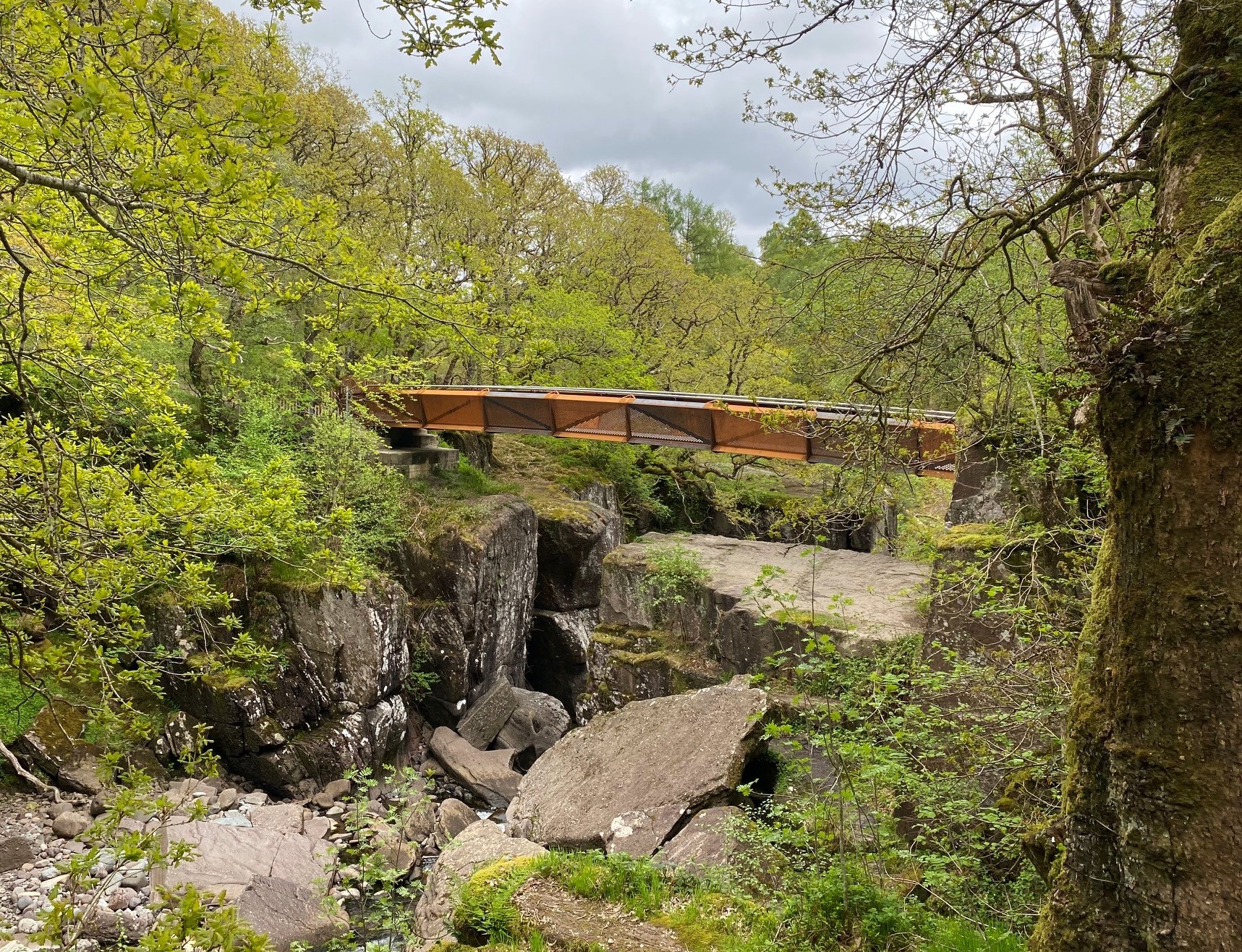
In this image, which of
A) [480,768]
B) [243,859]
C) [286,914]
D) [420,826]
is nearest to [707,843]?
→ [286,914]

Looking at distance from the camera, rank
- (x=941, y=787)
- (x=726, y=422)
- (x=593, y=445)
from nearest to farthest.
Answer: (x=941, y=787) < (x=726, y=422) < (x=593, y=445)

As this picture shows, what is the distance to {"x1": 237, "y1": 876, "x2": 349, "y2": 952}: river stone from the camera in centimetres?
666

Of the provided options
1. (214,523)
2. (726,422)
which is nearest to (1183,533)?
(214,523)

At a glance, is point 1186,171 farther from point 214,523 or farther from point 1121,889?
point 214,523

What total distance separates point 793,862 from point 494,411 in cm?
1088

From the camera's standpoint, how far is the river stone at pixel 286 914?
6.66 m

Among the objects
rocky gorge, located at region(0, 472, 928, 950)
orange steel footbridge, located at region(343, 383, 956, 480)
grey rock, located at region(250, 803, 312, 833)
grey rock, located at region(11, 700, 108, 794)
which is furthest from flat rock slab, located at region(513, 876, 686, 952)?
grey rock, located at region(11, 700, 108, 794)

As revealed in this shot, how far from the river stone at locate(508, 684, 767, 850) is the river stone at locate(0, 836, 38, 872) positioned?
15.7 ft

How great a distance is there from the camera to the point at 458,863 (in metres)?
5.69

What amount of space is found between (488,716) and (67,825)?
230 inches

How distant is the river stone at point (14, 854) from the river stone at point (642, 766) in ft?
15.7

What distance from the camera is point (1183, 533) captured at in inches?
71.3

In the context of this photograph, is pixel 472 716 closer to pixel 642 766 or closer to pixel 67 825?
pixel 67 825

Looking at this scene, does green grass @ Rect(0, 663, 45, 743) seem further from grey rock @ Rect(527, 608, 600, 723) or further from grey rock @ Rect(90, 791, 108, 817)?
grey rock @ Rect(527, 608, 600, 723)
